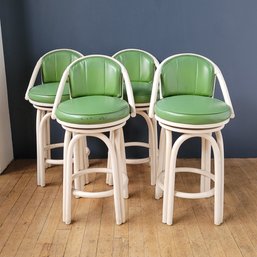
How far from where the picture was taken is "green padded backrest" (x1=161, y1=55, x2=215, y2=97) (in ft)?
6.87

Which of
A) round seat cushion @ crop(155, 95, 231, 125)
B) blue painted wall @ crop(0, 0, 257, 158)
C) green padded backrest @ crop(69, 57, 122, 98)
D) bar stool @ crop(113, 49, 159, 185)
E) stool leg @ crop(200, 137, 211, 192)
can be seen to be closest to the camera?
round seat cushion @ crop(155, 95, 231, 125)

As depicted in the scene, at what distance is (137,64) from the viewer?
2506 mm

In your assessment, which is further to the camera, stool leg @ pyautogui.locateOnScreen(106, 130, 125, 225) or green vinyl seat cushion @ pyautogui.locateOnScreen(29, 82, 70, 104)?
green vinyl seat cushion @ pyautogui.locateOnScreen(29, 82, 70, 104)

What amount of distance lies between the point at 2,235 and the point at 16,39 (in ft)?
4.96

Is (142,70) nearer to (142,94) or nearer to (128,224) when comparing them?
(142,94)

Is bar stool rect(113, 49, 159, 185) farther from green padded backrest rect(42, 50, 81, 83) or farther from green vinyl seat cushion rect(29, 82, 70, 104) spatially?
green vinyl seat cushion rect(29, 82, 70, 104)

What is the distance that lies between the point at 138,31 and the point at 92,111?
1115 millimetres

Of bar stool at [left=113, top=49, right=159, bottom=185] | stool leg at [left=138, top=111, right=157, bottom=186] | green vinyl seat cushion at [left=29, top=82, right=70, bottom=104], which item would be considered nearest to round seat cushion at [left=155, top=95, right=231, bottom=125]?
stool leg at [left=138, top=111, right=157, bottom=186]

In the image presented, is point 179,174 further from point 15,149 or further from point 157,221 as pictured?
point 15,149

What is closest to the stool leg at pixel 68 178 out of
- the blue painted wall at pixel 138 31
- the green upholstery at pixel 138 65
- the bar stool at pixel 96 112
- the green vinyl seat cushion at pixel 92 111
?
the bar stool at pixel 96 112

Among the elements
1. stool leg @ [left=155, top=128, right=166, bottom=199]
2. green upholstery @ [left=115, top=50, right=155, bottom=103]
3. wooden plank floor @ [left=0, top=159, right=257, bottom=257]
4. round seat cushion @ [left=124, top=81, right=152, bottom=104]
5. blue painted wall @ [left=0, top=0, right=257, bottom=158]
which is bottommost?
wooden plank floor @ [left=0, top=159, right=257, bottom=257]

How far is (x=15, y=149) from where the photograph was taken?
9.64 feet

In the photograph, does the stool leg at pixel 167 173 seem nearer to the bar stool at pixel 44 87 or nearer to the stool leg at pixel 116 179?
the stool leg at pixel 116 179

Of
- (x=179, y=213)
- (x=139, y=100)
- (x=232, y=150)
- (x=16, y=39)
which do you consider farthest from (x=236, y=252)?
(x=16, y=39)
